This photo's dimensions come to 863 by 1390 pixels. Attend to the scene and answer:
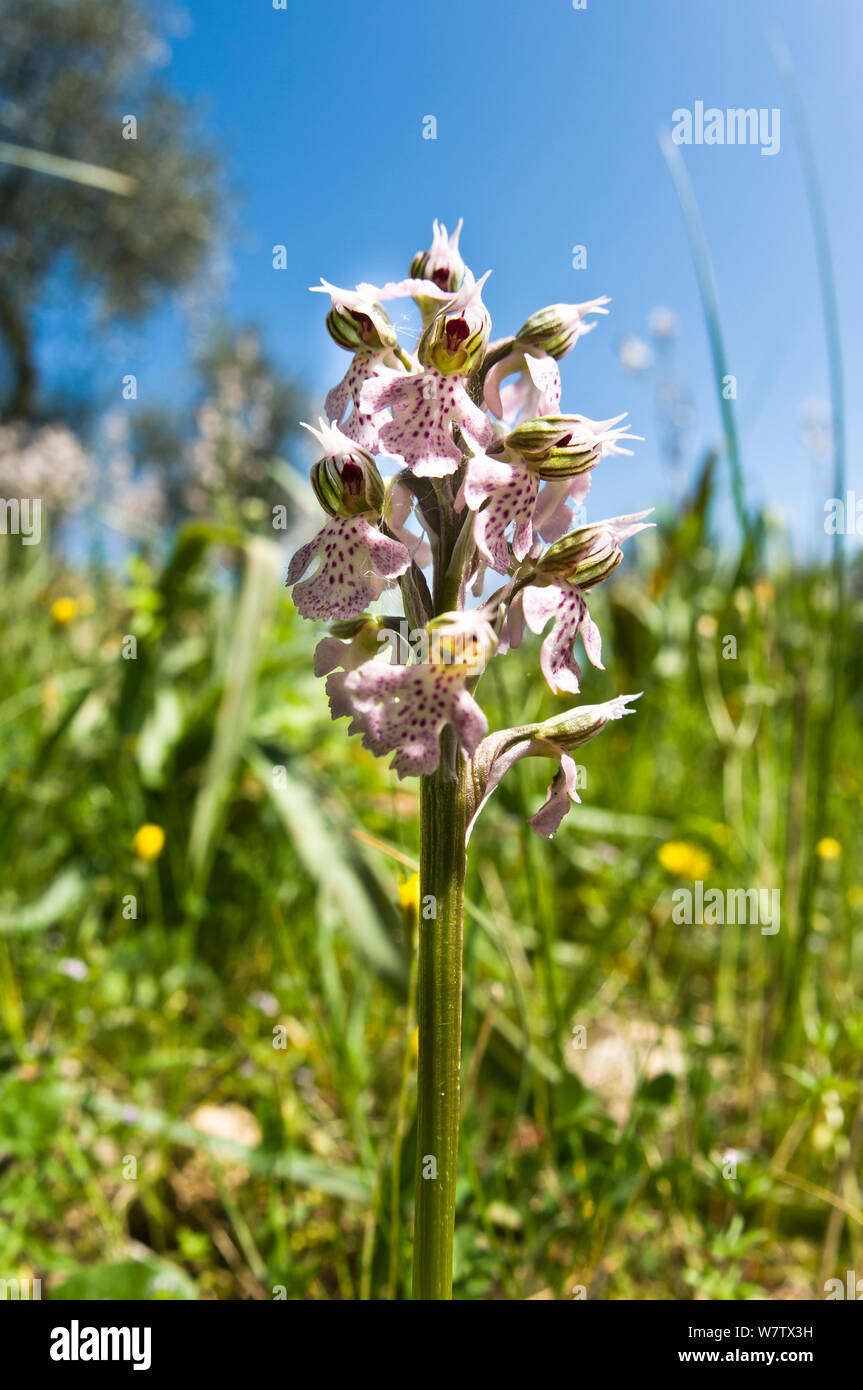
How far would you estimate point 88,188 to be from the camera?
13.6 meters

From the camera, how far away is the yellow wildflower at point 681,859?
1.58m

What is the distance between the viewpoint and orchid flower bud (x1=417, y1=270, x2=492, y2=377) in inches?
26.2

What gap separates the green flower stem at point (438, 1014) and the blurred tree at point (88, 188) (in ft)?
47.7

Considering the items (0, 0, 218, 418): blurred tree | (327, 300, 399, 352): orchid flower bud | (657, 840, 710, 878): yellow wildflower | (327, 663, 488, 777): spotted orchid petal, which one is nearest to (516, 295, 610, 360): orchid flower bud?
(327, 300, 399, 352): orchid flower bud

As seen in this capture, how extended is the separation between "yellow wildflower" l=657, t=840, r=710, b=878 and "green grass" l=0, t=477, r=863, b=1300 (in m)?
0.05

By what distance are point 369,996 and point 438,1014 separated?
3.28ft

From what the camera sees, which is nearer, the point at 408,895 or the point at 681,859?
the point at 408,895

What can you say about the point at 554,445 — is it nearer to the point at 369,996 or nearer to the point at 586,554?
the point at 586,554

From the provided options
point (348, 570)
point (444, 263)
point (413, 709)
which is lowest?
point (413, 709)

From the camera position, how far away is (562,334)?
709 millimetres

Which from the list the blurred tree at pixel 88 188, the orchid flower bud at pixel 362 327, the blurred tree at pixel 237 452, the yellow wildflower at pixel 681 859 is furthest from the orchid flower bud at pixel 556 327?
the blurred tree at pixel 88 188

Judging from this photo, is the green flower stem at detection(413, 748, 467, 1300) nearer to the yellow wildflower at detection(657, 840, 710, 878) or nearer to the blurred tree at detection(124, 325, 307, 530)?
the yellow wildflower at detection(657, 840, 710, 878)

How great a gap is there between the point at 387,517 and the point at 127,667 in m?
1.36

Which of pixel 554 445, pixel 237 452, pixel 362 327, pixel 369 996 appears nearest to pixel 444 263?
pixel 362 327
